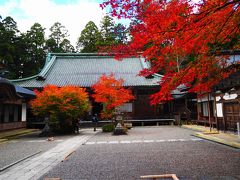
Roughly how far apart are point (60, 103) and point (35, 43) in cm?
3748

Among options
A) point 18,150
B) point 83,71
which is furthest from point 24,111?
point 18,150

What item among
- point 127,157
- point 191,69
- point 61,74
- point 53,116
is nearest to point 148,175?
point 127,157

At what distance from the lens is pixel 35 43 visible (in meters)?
47.8

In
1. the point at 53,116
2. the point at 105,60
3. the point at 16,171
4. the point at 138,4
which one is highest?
the point at 105,60

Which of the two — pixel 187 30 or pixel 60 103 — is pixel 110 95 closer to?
pixel 60 103

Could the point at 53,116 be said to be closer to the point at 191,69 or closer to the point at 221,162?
the point at 191,69

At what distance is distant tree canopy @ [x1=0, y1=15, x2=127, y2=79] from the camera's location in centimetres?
4029

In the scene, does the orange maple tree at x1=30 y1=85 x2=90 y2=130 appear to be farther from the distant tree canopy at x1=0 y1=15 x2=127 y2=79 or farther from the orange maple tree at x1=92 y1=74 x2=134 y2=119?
the distant tree canopy at x1=0 y1=15 x2=127 y2=79

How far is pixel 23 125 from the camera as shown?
2252cm

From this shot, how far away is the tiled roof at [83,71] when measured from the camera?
83.1ft

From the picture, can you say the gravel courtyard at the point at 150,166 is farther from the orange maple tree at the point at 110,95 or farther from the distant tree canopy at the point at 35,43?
the distant tree canopy at the point at 35,43

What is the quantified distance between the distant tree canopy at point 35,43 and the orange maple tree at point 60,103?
981 inches

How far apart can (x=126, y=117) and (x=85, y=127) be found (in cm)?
497

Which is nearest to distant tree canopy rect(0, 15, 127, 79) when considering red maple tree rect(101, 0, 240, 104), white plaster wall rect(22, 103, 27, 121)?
white plaster wall rect(22, 103, 27, 121)
